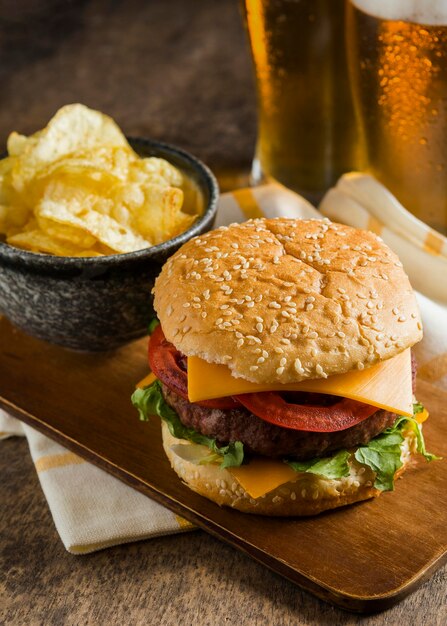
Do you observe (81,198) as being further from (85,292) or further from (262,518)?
(262,518)

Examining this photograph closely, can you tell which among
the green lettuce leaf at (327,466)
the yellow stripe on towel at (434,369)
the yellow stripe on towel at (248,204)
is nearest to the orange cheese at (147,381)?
the green lettuce leaf at (327,466)

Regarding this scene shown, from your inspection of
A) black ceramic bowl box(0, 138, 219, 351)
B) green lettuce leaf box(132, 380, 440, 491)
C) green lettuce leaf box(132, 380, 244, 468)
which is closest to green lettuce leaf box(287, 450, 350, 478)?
green lettuce leaf box(132, 380, 440, 491)

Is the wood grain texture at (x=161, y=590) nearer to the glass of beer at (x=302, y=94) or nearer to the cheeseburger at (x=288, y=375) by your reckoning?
the cheeseburger at (x=288, y=375)

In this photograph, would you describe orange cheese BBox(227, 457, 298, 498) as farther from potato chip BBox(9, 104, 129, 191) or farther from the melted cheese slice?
potato chip BBox(9, 104, 129, 191)

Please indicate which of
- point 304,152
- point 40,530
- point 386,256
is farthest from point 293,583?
point 304,152

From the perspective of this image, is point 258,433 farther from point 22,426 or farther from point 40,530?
point 22,426
